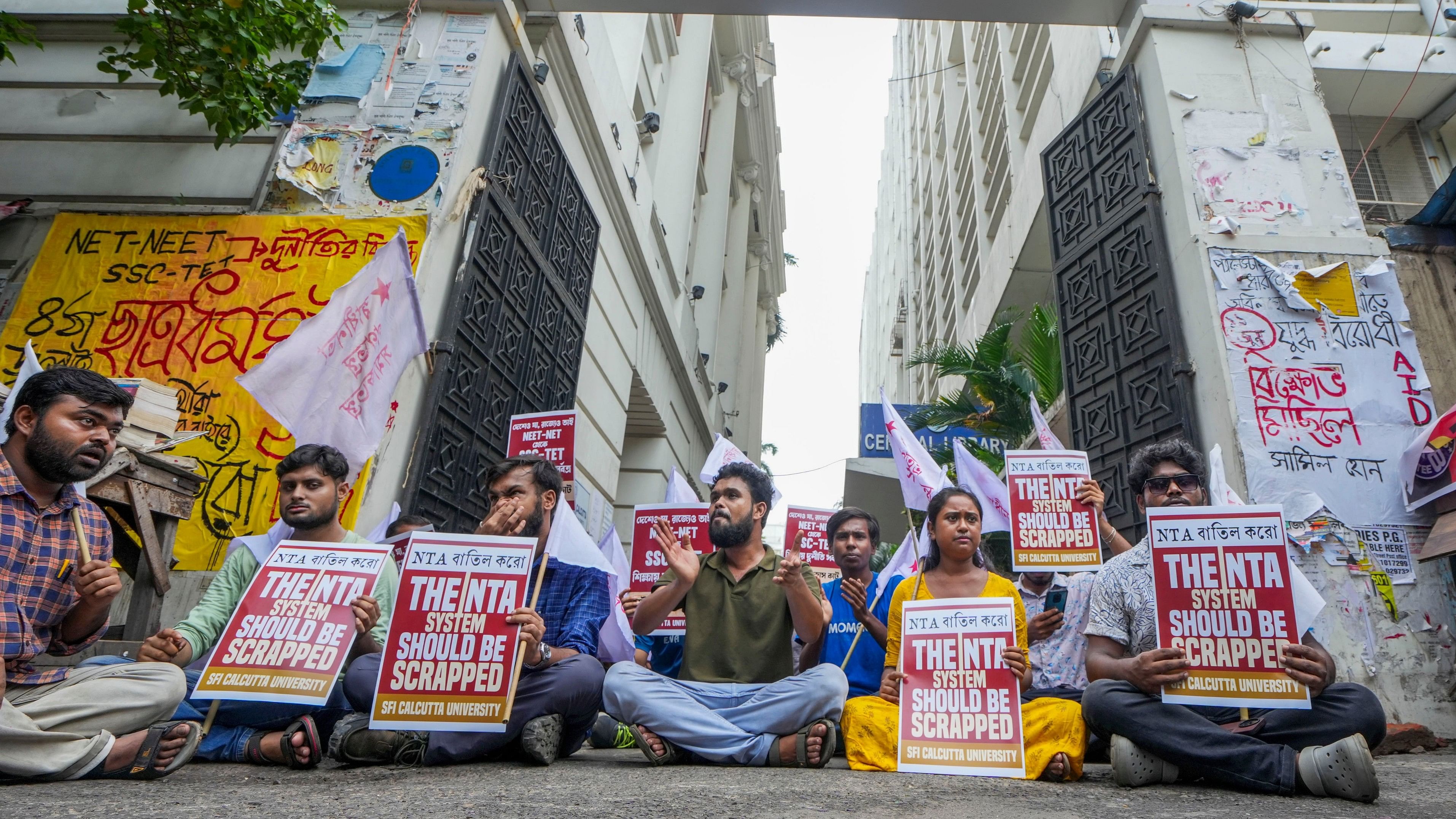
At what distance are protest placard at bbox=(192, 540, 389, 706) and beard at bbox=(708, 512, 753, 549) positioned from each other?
1.37m

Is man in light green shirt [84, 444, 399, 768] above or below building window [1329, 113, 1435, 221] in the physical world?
below

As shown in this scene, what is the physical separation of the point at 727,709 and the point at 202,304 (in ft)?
16.0

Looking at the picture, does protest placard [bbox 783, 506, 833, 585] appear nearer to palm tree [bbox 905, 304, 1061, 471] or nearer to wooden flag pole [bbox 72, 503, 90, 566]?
palm tree [bbox 905, 304, 1061, 471]

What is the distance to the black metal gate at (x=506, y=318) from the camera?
6.02 metres

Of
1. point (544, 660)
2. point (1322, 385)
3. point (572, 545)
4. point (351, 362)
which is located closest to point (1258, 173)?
point (1322, 385)

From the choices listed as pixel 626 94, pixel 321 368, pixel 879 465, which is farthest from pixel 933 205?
pixel 321 368

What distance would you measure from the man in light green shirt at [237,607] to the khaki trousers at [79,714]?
0.20 m

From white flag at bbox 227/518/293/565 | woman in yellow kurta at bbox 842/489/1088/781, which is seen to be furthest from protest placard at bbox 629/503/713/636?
white flag at bbox 227/518/293/565

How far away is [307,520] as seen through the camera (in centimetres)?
347

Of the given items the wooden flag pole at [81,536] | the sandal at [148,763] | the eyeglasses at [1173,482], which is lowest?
the sandal at [148,763]

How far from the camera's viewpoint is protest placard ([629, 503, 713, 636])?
5773mm

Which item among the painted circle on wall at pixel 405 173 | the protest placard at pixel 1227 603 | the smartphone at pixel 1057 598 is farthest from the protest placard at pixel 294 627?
the painted circle on wall at pixel 405 173

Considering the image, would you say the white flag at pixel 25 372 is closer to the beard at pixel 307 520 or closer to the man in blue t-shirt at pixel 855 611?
the beard at pixel 307 520

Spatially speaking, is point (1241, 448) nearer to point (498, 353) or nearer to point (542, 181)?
point (498, 353)
